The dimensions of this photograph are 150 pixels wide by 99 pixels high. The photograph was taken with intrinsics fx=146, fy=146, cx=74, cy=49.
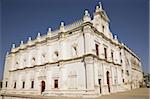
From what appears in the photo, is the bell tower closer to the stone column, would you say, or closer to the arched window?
the stone column

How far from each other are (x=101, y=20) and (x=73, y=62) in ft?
26.3

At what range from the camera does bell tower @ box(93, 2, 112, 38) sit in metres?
20.3

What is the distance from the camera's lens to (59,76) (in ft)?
61.7

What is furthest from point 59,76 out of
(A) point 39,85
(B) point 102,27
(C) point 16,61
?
(C) point 16,61

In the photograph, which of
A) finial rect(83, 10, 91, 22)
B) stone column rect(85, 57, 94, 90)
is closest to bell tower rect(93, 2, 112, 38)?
finial rect(83, 10, 91, 22)

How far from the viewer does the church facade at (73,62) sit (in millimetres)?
16672

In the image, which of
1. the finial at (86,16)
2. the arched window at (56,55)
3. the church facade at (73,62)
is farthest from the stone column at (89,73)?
the arched window at (56,55)

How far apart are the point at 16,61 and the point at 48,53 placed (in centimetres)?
1068

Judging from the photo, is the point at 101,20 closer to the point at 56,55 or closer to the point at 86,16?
the point at 86,16

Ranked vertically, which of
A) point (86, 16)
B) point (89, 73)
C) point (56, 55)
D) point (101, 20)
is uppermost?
point (101, 20)

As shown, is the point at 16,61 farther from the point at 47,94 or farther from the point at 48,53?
the point at 47,94

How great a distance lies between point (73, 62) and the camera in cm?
1795

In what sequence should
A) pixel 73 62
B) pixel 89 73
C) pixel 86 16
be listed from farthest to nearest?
pixel 73 62, pixel 86 16, pixel 89 73

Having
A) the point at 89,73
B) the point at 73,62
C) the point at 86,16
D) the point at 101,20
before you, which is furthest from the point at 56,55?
the point at 101,20
